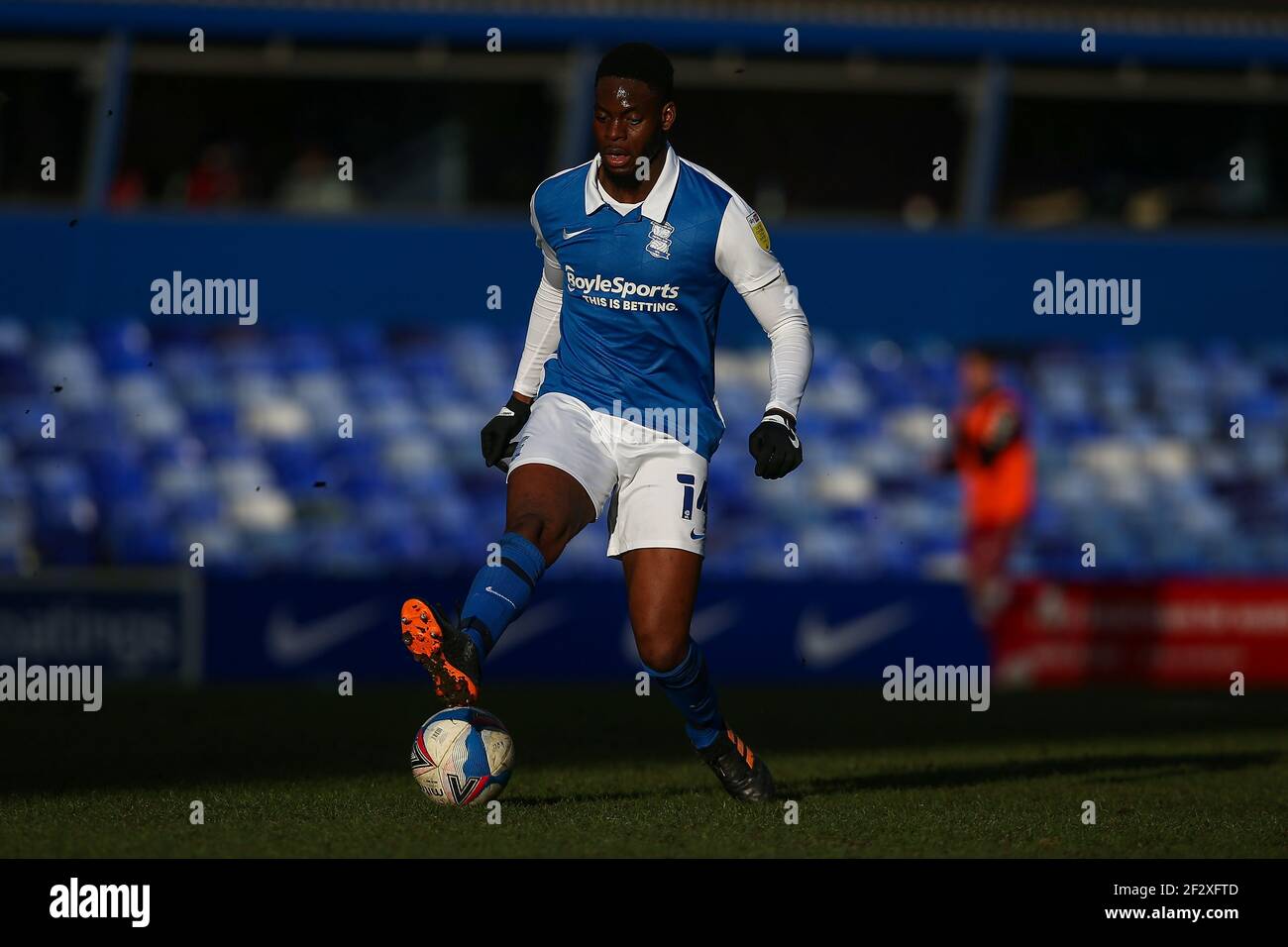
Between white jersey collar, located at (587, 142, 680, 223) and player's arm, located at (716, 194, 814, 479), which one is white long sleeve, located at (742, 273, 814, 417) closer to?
player's arm, located at (716, 194, 814, 479)

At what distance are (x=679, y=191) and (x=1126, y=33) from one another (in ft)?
41.5

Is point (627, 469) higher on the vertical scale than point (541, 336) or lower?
lower

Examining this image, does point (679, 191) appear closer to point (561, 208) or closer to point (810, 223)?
point (561, 208)

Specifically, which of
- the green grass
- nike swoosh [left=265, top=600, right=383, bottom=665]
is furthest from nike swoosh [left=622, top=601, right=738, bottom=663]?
the green grass

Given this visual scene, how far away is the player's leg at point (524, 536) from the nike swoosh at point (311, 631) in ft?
24.3

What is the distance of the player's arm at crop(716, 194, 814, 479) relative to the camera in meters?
6.16

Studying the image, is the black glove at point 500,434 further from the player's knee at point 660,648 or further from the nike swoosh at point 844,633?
the nike swoosh at point 844,633

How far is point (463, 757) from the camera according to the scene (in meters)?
5.91

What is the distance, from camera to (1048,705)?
1188 centimetres

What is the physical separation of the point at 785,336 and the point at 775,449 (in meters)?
0.55

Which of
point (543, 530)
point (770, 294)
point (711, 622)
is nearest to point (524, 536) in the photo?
point (543, 530)

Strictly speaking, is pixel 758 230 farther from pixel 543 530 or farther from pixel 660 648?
pixel 660 648

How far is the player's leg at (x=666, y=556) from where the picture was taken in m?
6.09

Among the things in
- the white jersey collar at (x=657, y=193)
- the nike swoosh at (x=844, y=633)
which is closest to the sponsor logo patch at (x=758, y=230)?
the white jersey collar at (x=657, y=193)
